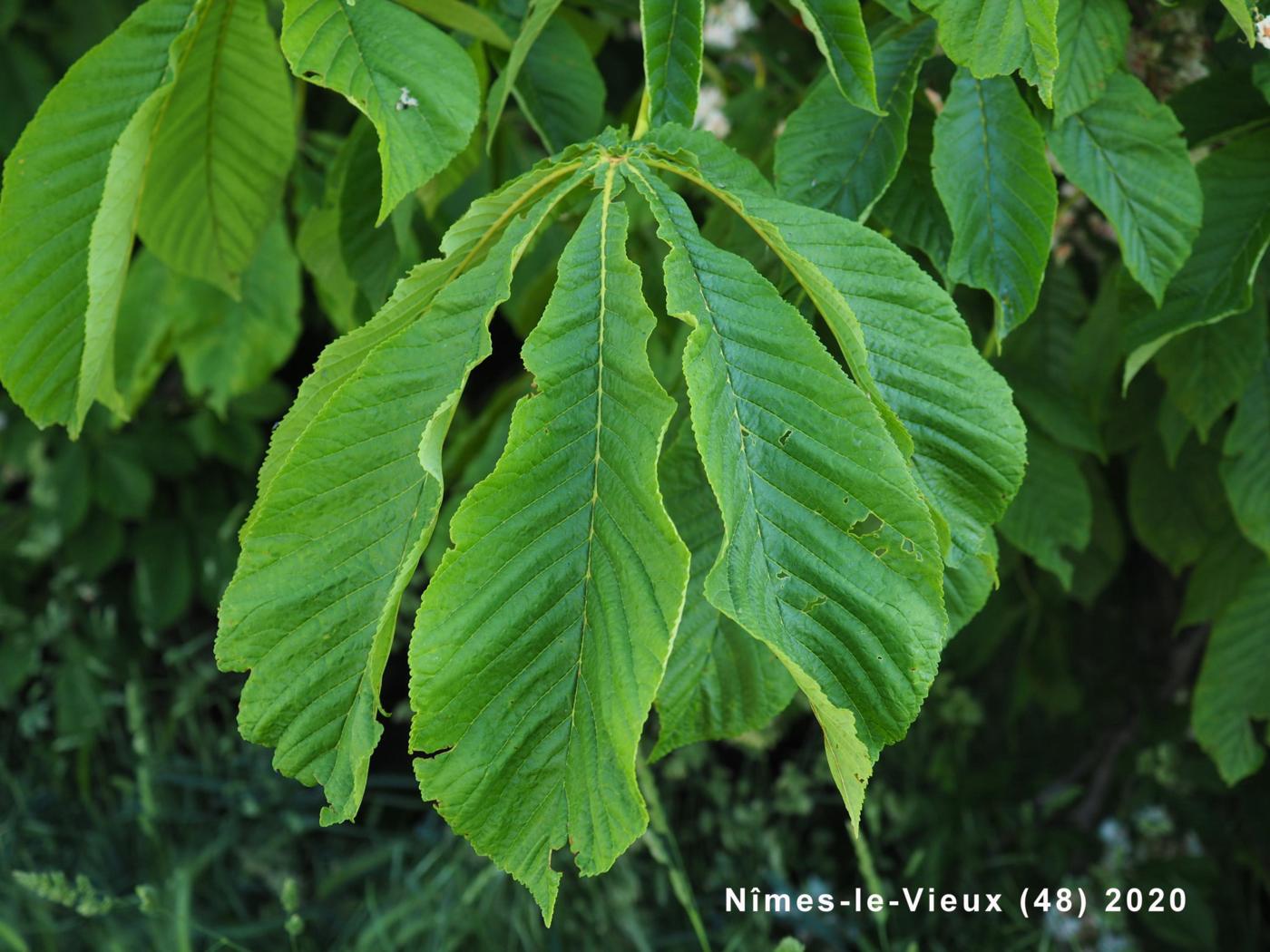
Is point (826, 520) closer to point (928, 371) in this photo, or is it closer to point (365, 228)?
point (928, 371)

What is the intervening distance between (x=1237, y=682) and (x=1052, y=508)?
9.8 inches

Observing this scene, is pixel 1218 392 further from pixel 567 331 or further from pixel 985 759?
pixel 985 759

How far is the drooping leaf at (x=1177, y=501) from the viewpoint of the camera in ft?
3.95

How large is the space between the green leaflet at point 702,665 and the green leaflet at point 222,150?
14.0 inches

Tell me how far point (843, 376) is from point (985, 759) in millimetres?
1754

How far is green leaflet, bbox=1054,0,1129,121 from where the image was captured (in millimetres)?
742

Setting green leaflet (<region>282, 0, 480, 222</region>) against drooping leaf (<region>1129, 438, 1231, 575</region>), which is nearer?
green leaflet (<region>282, 0, 480, 222</region>)

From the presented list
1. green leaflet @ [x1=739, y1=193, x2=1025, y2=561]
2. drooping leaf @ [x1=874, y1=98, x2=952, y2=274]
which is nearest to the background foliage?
drooping leaf @ [x1=874, y1=98, x2=952, y2=274]

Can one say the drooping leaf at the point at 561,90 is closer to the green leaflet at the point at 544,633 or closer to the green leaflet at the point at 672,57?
the green leaflet at the point at 672,57

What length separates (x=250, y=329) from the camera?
4.42ft

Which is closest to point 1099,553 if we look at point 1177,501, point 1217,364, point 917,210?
point 1177,501

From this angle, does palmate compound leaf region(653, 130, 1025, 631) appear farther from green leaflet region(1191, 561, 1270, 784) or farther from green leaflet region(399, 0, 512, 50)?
green leaflet region(1191, 561, 1270, 784)

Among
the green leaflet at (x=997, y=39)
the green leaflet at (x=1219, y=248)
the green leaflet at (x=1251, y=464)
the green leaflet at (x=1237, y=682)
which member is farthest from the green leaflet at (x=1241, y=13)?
the green leaflet at (x=1237, y=682)

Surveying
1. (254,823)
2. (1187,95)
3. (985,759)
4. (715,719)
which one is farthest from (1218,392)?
(254,823)
